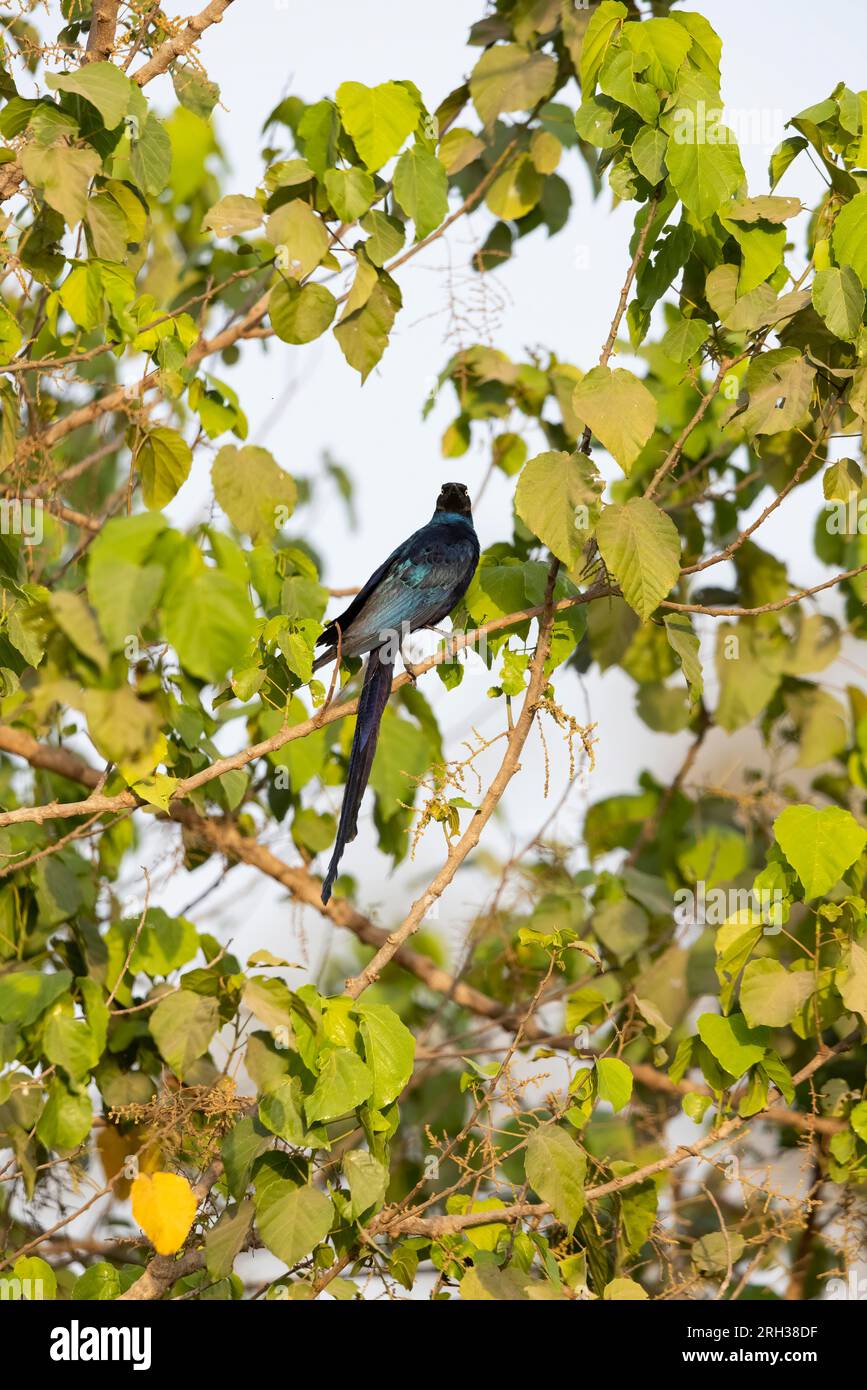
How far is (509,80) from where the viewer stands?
3604 millimetres

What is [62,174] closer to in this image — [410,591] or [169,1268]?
[410,591]

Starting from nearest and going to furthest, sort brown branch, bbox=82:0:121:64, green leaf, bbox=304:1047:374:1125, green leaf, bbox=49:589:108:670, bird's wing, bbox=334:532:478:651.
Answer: green leaf, bbox=49:589:108:670 < green leaf, bbox=304:1047:374:1125 < brown branch, bbox=82:0:121:64 < bird's wing, bbox=334:532:478:651

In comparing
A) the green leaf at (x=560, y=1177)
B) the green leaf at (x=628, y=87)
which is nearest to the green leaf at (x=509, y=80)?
the green leaf at (x=628, y=87)

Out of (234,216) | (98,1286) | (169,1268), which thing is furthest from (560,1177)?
(234,216)

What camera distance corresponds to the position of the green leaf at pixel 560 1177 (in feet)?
7.63

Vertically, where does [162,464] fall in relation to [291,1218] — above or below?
above

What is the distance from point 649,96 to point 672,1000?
2.70 meters

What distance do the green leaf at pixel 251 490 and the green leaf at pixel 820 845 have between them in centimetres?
138

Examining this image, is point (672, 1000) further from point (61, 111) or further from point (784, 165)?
point (61, 111)

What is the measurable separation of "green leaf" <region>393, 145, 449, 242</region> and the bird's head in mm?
1599

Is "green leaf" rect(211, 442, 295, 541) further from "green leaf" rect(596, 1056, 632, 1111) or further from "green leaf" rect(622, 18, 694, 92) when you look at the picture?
"green leaf" rect(596, 1056, 632, 1111)

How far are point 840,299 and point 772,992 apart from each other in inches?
47.7

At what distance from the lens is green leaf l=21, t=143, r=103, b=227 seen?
2418 millimetres

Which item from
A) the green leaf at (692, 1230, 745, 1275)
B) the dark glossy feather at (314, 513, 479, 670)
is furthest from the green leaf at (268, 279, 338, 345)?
the green leaf at (692, 1230, 745, 1275)
